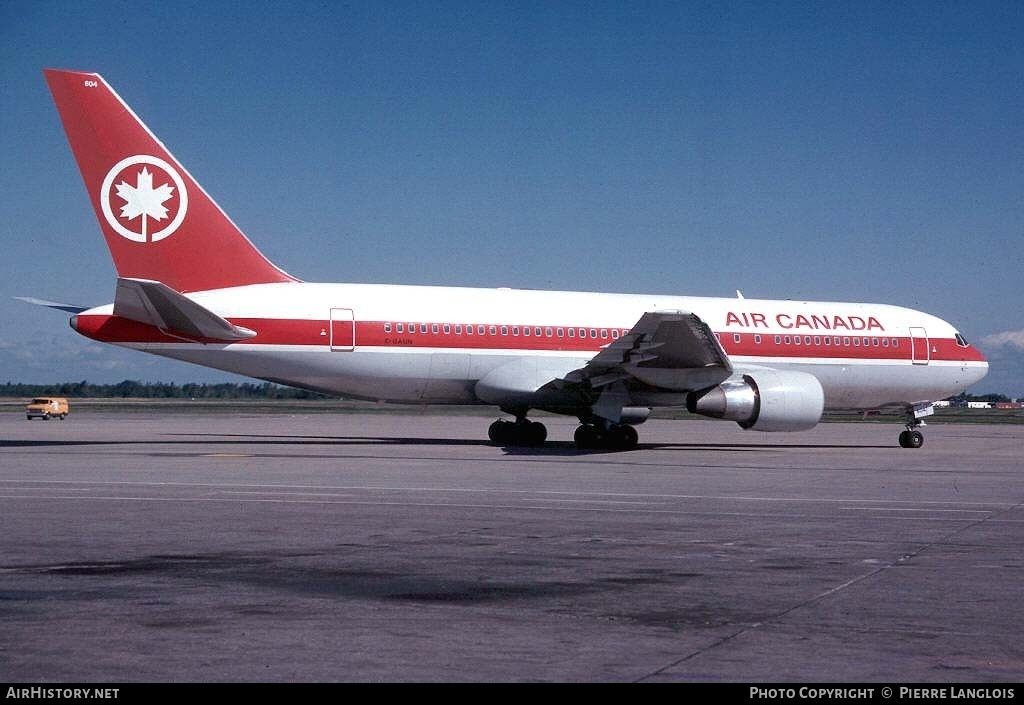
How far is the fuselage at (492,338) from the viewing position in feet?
88.3

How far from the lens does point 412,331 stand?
28359mm

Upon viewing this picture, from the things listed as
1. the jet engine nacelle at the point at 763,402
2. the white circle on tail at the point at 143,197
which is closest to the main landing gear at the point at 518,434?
the jet engine nacelle at the point at 763,402

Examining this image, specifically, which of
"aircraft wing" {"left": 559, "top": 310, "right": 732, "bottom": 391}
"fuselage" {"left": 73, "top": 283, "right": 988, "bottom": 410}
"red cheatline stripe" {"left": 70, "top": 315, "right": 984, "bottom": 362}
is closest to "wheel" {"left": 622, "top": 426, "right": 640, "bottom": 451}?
"fuselage" {"left": 73, "top": 283, "right": 988, "bottom": 410}

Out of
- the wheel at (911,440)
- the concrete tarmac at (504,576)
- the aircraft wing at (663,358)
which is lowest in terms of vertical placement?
the concrete tarmac at (504,576)

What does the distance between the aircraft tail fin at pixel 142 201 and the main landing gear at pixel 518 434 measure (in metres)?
7.80

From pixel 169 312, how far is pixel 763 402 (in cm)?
1404

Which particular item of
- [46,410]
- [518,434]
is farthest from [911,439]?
[46,410]

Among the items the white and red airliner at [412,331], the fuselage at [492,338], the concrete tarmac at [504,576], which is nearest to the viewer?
the concrete tarmac at [504,576]

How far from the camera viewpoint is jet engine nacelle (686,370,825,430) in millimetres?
27172

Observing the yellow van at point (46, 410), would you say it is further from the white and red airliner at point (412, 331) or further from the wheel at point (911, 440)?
the wheel at point (911, 440)

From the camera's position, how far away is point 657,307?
105 ft

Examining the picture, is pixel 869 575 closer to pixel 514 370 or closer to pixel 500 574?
pixel 500 574

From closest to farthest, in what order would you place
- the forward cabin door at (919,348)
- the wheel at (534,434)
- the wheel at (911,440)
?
the wheel at (534,434), the wheel at (911,440), the forward cabin door at (919,348)

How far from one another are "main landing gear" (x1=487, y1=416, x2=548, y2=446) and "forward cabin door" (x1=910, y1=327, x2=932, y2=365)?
37.8 ft
